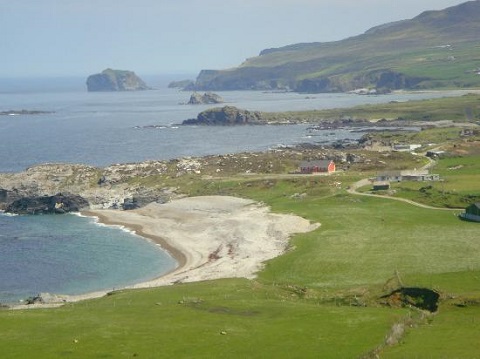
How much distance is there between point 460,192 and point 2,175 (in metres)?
71.0

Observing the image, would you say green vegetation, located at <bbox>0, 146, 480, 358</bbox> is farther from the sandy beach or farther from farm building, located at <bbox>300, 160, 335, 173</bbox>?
farm building, located at <bbox>300, 160, 335, 173</bbox>

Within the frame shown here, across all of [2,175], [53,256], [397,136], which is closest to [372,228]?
[53,256]

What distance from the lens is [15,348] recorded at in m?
37.5

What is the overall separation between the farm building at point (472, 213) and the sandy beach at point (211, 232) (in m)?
15.4

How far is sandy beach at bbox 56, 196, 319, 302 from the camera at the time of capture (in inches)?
2840

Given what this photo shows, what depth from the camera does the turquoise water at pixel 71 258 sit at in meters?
71.6

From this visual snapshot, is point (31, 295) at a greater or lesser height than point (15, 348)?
lesser

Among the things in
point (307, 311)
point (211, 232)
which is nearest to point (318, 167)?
point (211, 232)

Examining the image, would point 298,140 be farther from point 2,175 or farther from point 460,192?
point 460,192

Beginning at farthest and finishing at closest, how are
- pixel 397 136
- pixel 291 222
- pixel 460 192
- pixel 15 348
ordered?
1. pixel 397 136
2. pixel 460 192
3. pixel 291 222
4. pixel 15 348

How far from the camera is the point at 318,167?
119 m

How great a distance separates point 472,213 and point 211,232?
1121 inches

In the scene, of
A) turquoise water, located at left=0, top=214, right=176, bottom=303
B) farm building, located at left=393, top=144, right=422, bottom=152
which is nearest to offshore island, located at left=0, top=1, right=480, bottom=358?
farm building, located at left=393, top=144, right=422, bottom=152

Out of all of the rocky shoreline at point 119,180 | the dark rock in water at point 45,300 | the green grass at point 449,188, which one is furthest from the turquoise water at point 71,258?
the green grass at point 449,188
